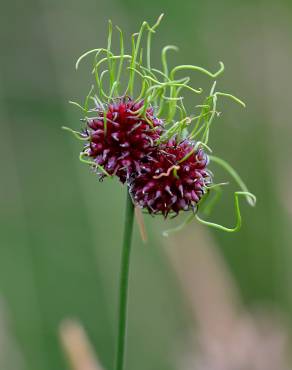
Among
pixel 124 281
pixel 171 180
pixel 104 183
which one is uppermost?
pixel 171 180

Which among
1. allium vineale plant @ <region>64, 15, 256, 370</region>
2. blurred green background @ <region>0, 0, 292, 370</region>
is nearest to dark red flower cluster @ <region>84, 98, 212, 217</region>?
allium vineale plant @ <region>64, 15, 256, 370</region>

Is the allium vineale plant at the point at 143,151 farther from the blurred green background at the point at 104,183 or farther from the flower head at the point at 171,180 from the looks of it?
the blurred green background at the point at 104,183

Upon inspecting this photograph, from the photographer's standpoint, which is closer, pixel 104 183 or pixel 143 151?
pixel 143 151

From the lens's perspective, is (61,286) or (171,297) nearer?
(171,297)

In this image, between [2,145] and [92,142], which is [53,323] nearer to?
[2,145]

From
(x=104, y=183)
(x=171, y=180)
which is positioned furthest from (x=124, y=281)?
(x=104, y=183)

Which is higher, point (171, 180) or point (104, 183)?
point (171, 180)

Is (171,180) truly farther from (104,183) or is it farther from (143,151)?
(104,183)

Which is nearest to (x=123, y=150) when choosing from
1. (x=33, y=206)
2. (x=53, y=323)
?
(x=53, y=323)
